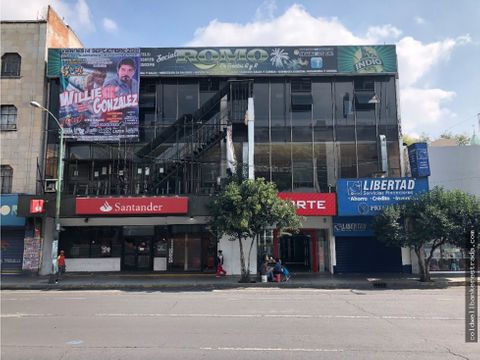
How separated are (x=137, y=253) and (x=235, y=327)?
17476 millimetres

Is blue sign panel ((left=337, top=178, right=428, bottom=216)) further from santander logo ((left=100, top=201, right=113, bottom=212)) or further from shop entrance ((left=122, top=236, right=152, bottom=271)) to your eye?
santander logo ((left=100, top=201, right=113, bottom=212))

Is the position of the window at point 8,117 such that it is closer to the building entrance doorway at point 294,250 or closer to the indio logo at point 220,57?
the indio logo at point 220,57

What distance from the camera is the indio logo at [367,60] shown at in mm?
26844

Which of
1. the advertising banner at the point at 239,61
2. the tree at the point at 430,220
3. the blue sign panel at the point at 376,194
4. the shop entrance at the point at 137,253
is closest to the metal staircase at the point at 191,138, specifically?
the advertising banner at the point at 239,61

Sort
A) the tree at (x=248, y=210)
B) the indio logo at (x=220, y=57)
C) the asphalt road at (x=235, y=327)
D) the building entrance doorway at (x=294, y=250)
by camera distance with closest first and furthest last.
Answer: the asphalt road at (x=235, y=327) < the tree at (x=248, y=210) < the indio logo at (x=220, y=57) < the building entrance doorway at (x=294, y=250)

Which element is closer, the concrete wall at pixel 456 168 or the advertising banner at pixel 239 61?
the concrete wall at pixel 456 168

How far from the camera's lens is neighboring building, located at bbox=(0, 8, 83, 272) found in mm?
25203

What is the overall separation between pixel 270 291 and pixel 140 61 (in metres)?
16.7

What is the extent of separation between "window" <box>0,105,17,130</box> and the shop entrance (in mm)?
10013

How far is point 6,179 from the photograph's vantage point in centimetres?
2588

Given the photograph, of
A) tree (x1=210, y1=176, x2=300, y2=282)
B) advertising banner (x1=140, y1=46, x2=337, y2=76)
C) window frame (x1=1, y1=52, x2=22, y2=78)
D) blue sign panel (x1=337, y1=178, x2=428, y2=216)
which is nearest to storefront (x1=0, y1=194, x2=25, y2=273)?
window frame (x1=1, y1=52, x2=22, y2=78)

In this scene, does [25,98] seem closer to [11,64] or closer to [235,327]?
[11,64]

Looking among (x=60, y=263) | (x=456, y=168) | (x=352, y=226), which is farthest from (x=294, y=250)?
(x=60, y=263)

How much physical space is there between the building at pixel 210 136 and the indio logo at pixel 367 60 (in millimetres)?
64
